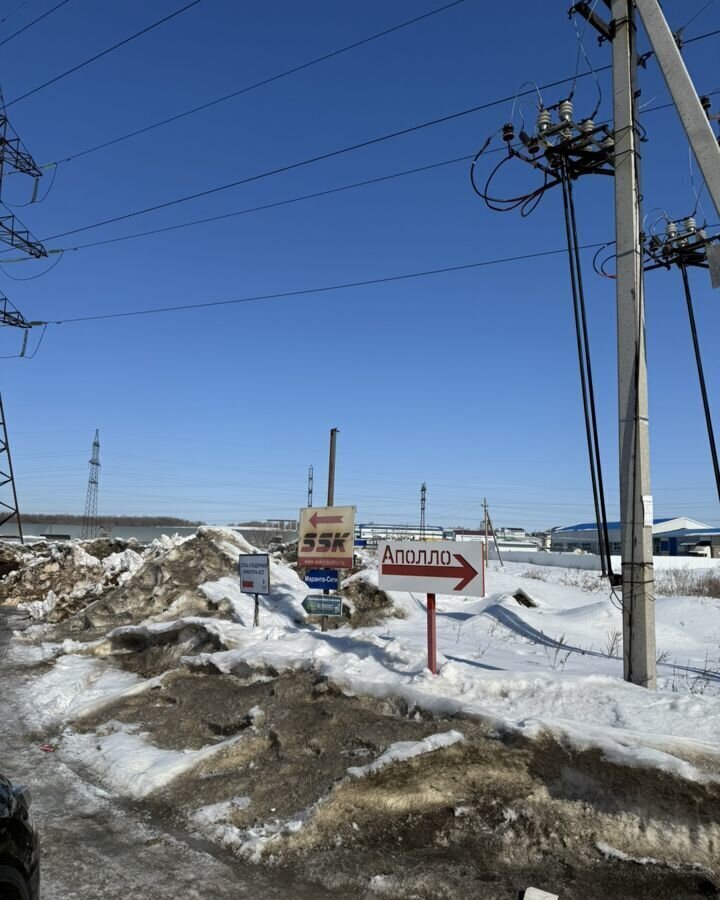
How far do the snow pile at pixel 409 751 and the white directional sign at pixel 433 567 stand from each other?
1.52m

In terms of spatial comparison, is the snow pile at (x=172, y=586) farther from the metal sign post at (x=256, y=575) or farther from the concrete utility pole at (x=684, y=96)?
the concrete utility pole at (x=684, y=96)

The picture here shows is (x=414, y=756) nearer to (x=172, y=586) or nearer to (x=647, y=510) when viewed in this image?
(x=647, y=510)

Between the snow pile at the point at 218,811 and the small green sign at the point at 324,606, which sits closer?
the snow pile at the point at 218,811

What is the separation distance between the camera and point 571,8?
853cm

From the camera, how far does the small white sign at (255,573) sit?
1182cm

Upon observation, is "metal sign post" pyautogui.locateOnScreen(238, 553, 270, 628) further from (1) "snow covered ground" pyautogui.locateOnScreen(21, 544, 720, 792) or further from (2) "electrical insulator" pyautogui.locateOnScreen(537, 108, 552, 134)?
(2) "electrical insulator" pyautogui.locateOnScreen(537, 108, 552, 134)

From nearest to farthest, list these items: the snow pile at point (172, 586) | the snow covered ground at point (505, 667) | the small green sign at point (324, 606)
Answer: the snow covered ground at point (505, 667)
the small green sign at point (324, 606)
the snow pile at point (172, 586)

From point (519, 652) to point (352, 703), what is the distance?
341 centimetres

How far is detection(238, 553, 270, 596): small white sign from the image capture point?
11.8 m

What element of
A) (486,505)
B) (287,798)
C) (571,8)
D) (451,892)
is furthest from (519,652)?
(486,505)

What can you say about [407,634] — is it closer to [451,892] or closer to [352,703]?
[352,703]

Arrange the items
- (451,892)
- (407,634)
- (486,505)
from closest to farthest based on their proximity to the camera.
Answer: (451,892) < (407,634) < (486,505)

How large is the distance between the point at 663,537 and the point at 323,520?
252 ft

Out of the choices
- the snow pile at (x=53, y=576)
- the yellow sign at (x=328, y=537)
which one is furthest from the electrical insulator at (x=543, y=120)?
the snow pile at (x=53, y=576)
